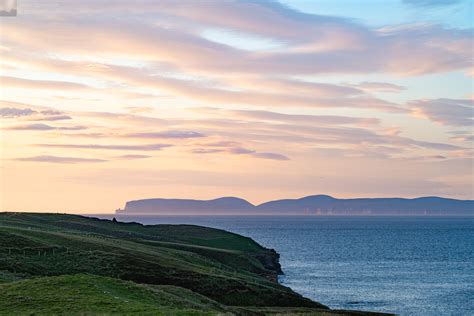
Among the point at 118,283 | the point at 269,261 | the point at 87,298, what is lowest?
the point at 269,261

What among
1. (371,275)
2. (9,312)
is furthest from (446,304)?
(9,312)

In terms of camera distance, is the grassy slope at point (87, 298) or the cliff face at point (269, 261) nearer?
the grassy slope at point (87, 298)

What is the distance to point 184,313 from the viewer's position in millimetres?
44281

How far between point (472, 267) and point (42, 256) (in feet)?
449

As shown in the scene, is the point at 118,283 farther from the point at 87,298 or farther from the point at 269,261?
the point at 269,261

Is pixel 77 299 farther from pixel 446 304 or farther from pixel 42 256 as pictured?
pixel 446 304

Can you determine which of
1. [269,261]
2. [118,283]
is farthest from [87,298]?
[269,261]

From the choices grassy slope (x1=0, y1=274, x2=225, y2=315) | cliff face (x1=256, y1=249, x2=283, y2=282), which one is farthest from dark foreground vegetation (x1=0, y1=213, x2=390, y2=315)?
cliff face (x1=256, y1=249, x2=283, y2=282)

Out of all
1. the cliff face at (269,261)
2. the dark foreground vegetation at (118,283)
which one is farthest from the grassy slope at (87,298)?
the cliff face at (269,261)

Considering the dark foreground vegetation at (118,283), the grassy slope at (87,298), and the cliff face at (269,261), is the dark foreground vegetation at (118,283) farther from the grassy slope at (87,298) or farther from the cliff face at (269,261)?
the cliff face at (269,261)

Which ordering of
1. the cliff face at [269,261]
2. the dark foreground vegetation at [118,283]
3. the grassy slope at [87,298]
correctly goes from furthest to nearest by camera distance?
the cliff face at [269,261] → the dark foreground vegetation at [118,283] → the grassy slope at [87,298]

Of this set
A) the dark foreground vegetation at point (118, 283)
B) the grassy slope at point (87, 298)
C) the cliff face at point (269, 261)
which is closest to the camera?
the grassy slope at point (87, 298)

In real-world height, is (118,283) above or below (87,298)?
above

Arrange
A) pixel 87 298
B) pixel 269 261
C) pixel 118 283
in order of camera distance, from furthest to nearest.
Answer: pixel 269 261
pixel 118 283
pixel 87 298
